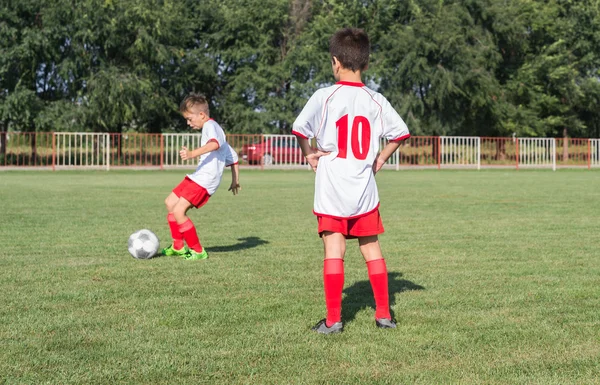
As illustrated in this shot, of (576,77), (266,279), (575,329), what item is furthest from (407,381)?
(576,77)

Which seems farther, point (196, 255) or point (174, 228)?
point (174, 228)

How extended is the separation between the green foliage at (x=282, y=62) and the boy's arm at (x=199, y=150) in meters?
29.2

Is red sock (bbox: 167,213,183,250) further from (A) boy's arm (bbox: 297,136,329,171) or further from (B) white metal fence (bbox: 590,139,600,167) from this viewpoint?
(B) white metal fence (bbox: 590,139,600,167)

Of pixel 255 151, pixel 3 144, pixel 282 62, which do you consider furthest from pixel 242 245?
pixel 282 62

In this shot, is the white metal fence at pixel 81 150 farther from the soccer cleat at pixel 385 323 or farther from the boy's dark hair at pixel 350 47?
the soccer cleat at pixel 385 323

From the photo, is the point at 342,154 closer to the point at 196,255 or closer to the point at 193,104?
the point at 196,255

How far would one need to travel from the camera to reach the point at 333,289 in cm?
430

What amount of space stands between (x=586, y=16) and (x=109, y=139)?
34.5 meters

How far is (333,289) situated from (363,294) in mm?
1111

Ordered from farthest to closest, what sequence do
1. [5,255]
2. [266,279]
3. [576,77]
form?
[576,77] → [5,255] → [266,279]

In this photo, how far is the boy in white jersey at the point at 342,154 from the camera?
14.0 feet

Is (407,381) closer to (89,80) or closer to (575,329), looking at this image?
(575,329)

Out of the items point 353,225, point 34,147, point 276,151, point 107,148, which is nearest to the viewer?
point 353,225

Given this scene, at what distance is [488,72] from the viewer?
44.0 metres
